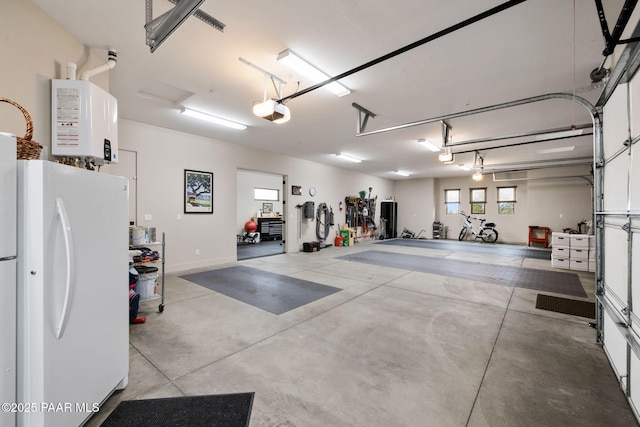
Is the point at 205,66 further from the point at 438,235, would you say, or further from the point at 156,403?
the point at 438,235

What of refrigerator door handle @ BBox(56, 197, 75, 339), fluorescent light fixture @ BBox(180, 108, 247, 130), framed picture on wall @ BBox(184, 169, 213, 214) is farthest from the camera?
framed picture on wall @ BBox(184, 169, 213, 214)

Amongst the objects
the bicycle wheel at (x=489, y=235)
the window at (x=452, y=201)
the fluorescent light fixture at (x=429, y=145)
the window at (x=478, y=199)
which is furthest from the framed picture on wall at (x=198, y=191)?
the window at (x=478, y=199)

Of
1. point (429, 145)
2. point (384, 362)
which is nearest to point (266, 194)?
point (429, 145)

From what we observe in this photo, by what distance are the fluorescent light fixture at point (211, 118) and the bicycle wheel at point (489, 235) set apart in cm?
1097

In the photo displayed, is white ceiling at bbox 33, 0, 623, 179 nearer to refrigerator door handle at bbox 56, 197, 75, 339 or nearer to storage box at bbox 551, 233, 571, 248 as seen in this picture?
refrigerator door handle at bbox 56, 197, 75, 339

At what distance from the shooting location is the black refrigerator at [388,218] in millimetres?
12844

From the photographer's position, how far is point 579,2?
210 centimetres

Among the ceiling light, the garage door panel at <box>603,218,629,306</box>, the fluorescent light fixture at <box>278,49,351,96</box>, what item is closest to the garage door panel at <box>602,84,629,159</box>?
the garage door panel at <box>603,218,629,306</box>

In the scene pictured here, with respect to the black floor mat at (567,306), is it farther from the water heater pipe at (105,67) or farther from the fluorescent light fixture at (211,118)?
the water heater pipe at (105,67)

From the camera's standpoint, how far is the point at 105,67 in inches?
108

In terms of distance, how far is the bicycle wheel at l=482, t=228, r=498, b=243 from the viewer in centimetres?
1109

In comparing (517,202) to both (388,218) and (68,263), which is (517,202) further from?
(68,263)

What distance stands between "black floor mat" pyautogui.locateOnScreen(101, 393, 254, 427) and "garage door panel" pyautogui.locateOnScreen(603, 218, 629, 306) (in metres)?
2.95

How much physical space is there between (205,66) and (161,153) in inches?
117
